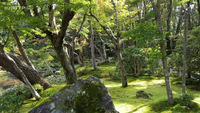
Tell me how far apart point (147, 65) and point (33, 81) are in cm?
778

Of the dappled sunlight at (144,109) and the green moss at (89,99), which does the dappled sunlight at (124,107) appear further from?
the green moss at (89,99)

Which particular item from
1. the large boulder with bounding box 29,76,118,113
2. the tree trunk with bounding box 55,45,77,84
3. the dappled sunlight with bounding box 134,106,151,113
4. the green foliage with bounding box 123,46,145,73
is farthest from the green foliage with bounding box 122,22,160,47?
the green foliage with bounding box 123,46,145,73

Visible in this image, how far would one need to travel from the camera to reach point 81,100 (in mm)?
3184

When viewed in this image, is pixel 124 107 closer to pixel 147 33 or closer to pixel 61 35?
pixel 147 33

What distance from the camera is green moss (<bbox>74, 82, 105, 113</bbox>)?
3102 millimetres

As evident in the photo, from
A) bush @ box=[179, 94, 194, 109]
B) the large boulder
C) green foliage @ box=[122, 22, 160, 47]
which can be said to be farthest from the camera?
bush @ box=[179, 94, 194, 109]

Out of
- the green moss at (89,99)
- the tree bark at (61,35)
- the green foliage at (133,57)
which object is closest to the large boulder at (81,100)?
the green moss at (89,99)

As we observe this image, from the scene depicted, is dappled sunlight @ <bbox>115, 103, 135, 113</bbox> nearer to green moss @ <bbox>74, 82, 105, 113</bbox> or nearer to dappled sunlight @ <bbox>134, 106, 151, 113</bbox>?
dappled sunlight @ <bbox>134, 106, 151, 113</bbox>

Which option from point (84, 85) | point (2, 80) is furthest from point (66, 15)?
point (2, 80)

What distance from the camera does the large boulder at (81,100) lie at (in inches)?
117

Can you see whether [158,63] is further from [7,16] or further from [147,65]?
[7,16]

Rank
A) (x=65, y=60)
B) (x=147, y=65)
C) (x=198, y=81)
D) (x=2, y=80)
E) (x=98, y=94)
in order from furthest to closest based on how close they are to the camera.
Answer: (x=2, y=80) → (x=147, y=65) → (x=198, y=81) → (x=65, y=60) → (x=98, y=94)

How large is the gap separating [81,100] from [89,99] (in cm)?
19

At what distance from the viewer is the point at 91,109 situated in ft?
10.3
